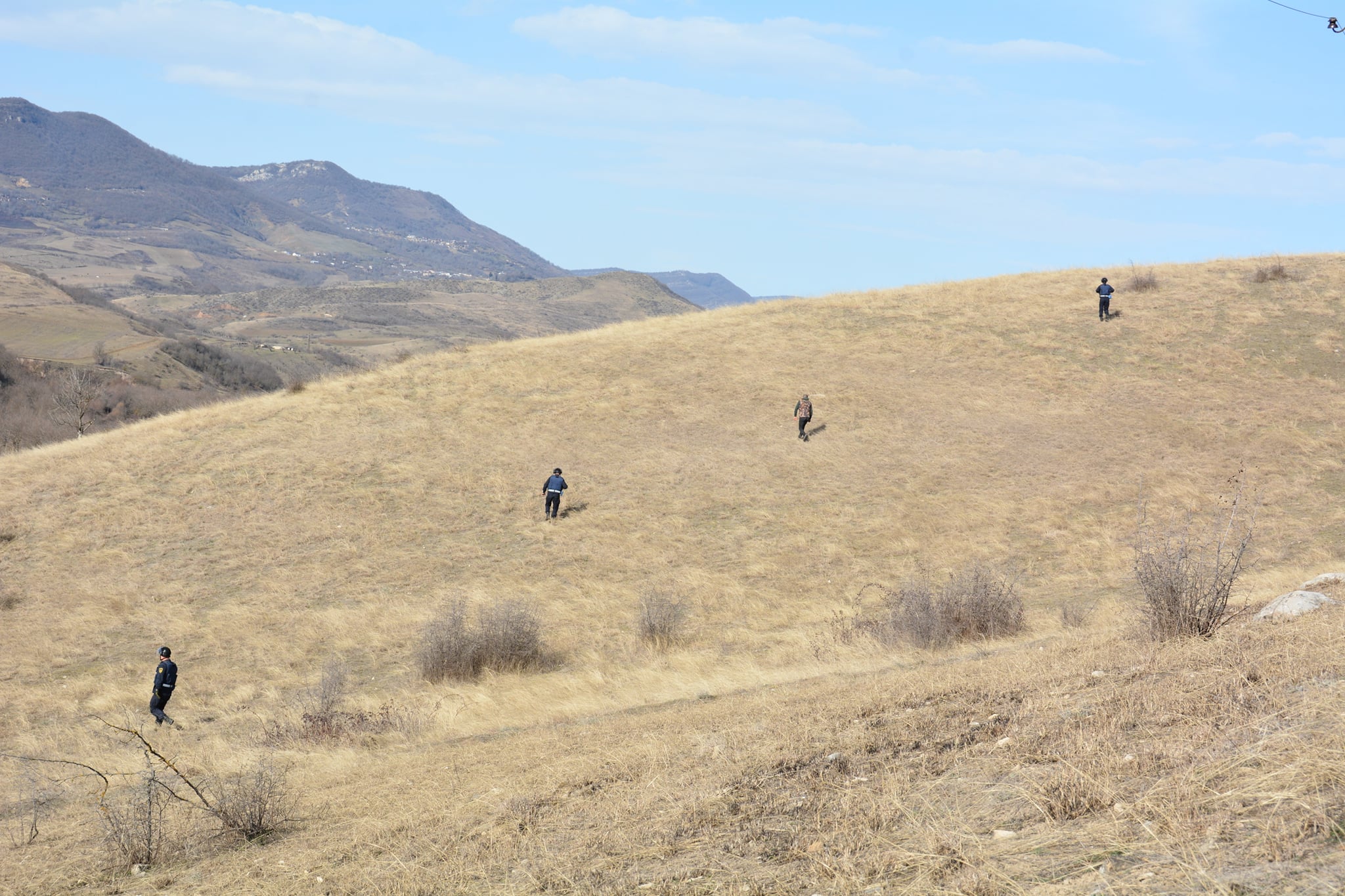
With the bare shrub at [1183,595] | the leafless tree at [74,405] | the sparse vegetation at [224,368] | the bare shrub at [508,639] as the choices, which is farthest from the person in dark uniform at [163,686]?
the sparse vegetation at [224,368]

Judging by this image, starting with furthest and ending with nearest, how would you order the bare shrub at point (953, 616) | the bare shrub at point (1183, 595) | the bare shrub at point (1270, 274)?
the bare shrub at point (1270, 274) < the bare shrub at point (953, 616) < the bare shrub at point (1183, 595)

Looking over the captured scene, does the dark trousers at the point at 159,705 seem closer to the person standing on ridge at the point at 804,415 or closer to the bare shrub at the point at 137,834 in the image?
the bare shrub at the point at 137,834

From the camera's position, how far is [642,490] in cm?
2394

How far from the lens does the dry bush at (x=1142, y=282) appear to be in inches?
1529

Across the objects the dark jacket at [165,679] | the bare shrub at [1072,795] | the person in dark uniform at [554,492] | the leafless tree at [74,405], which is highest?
the leafless tree at [74,405]

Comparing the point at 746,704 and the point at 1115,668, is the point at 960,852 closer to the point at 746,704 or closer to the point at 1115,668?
the point at 1115,668

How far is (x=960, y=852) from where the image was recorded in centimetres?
454

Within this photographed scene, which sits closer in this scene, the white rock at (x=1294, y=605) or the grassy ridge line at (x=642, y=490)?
the white rock at (x=1294, y=605)

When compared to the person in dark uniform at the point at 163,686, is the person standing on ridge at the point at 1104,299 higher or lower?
higher

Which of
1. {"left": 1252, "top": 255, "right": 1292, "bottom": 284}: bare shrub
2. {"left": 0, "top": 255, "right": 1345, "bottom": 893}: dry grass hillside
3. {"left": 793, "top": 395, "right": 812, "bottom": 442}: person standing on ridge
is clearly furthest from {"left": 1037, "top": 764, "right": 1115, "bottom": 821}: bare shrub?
{"left": 1252, "top": 255, "right": 1292, "bottom": 284}: bare shrub

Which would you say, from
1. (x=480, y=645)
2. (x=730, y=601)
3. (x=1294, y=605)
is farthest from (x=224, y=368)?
(x=1294, y=605)

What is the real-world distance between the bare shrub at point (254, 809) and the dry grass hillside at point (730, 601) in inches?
8.4

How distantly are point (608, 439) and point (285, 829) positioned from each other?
20.0m

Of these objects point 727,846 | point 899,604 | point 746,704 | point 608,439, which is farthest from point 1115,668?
point 608,439
